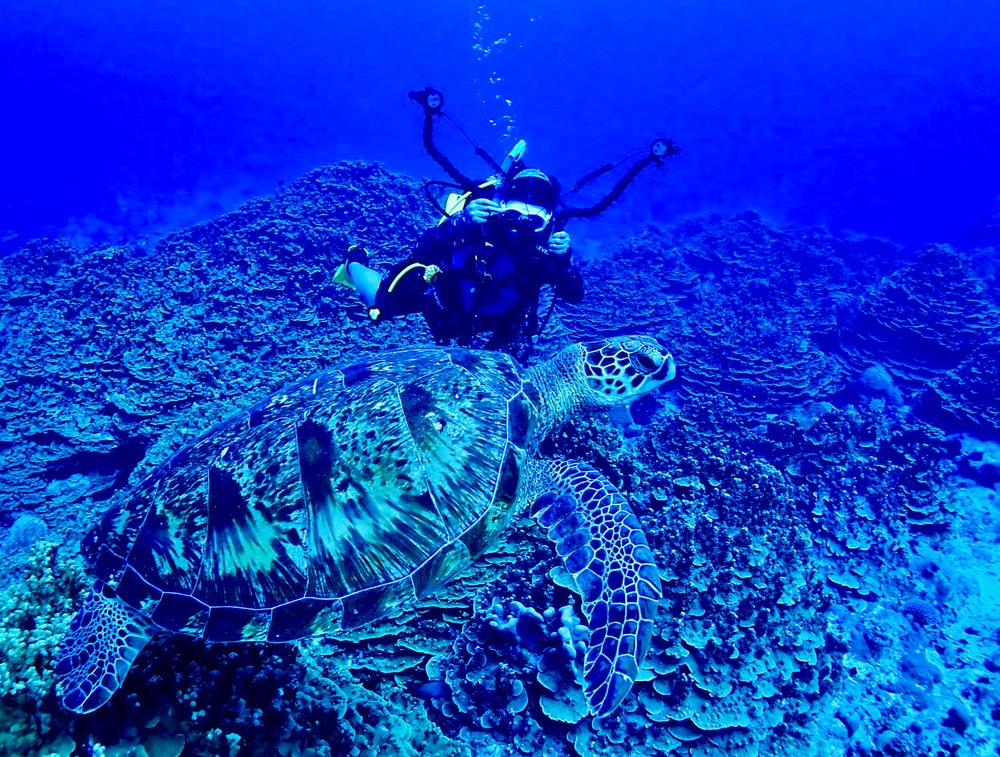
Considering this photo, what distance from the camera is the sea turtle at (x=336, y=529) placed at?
219 centimetres

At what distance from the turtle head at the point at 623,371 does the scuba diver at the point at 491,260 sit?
1.09 m

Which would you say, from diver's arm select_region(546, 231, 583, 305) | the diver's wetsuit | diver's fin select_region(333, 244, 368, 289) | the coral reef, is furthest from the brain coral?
diver's fin select_region(333, 244, 368, 289)

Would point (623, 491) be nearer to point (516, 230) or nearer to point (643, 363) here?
point (643, 363)

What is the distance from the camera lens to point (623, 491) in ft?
12.9

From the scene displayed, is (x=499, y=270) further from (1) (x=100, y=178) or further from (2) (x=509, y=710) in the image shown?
(1) (x=100, y=178)

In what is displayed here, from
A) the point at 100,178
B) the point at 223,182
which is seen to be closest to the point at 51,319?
the point at 223,182

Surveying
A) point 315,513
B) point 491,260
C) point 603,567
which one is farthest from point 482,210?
point 603,567

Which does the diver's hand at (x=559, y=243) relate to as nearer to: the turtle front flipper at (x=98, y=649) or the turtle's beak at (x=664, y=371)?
the turtle's beak at (x=664, y=371)

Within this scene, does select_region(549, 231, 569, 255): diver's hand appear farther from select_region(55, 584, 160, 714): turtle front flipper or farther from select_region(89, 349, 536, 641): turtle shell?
select_region(55, 584, 160, 714): turtle front flipper

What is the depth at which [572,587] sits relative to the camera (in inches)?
115

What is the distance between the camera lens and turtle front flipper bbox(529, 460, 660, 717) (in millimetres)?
2455

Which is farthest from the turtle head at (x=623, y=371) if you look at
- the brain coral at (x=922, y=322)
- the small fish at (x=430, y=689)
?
the brain coral at (x=922, y=322)

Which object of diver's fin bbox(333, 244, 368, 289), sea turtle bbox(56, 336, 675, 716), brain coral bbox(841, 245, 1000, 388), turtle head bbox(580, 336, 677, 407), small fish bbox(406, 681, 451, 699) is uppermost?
brain coral bbox(841, 245, 1000, 388)

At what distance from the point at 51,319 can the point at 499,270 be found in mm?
6407
